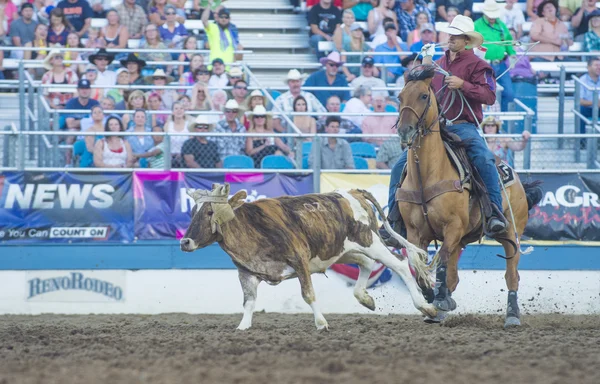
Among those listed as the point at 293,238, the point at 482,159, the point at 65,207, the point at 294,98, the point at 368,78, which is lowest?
the point at 65,207

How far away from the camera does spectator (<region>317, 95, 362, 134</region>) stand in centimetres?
1379

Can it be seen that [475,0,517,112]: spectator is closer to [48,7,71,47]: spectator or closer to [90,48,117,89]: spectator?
[90,48,117,89]: spectator

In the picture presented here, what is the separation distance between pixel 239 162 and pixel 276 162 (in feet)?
1.55

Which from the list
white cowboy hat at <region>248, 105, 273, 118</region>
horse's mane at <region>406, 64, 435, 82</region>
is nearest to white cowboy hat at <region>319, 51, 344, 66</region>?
white cowboy hat at <region>248, 105, 273, 118</region>

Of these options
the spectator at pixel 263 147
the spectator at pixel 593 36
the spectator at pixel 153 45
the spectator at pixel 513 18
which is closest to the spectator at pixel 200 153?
the spectator at pixel 263 147

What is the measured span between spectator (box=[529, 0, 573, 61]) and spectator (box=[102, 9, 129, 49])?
7.11 meters

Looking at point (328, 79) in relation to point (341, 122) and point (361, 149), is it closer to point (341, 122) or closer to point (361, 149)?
point (341, 122)

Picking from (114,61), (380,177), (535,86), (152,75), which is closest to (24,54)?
(114,61)

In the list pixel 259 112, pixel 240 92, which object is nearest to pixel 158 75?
pixel 240 92

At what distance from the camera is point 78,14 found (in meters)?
16.4

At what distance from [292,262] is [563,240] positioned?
5.22 meters

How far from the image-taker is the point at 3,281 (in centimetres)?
1174

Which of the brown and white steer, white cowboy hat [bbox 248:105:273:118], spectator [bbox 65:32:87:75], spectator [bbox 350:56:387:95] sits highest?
spectator [bbox 65:32:87:75]

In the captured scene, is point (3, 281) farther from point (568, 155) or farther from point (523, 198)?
point (568, 155)
